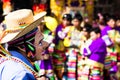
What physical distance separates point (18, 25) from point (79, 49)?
15.2 ft

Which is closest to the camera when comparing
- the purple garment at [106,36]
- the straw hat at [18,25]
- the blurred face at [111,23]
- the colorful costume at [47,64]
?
the straw hat at [18,25]

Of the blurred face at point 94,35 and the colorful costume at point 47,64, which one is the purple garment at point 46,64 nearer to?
the colorful costume at point 47,64

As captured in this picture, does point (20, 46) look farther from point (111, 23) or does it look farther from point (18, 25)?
point (111, 23)

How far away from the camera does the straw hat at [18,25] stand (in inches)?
110

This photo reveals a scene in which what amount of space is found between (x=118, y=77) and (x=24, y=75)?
6.05m

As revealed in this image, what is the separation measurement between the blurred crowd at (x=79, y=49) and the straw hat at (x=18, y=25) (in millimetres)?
3635

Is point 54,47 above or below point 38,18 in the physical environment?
below

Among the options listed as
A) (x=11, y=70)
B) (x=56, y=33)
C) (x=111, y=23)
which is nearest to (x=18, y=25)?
(x=11, y=70)

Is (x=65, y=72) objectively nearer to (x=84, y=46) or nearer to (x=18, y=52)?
(x=84, y=46)

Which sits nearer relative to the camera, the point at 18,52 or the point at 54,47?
→ the point at 18,52

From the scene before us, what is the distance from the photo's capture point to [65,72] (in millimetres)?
7789

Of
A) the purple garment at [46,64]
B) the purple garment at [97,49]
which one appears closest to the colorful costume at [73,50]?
the purple garment at [97,49]

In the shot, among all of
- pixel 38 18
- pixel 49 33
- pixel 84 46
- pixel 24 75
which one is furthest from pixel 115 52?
pixel 24 75

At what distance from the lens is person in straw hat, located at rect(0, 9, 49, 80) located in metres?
2.52
